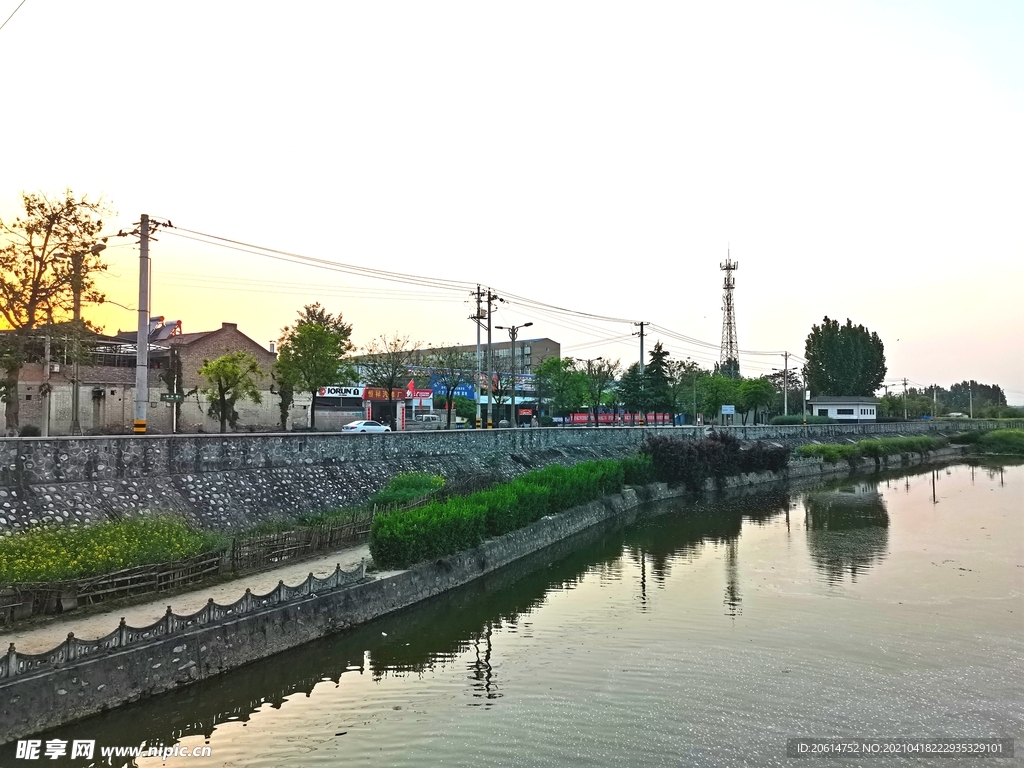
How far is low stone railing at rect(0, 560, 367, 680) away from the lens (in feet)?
40.2

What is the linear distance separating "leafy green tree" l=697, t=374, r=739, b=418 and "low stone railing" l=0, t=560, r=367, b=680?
7790 centimetres

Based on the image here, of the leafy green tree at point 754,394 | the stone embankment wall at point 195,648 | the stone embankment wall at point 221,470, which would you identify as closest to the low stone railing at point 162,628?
the stone embankment wall at point 195,648

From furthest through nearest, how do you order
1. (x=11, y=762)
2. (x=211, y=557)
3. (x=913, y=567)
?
(x=913, y=567)
(x=211, y=557)
(x=11, y=762)

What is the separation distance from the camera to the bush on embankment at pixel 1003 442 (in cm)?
9412

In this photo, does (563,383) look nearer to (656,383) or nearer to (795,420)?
(656,383)

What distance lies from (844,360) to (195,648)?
110 meters

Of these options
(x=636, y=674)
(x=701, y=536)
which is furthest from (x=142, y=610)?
(x=701, y=536)

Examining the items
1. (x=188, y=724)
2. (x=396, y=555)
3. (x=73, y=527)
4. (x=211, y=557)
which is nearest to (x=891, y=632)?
(x=396, y=555)

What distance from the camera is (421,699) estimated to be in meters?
15.8

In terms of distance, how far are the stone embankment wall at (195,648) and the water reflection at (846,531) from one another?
15.3 m

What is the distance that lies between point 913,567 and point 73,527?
3065cm

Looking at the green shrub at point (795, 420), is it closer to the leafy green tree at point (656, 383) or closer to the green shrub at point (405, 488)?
the leafy green tree at point (656, 383)

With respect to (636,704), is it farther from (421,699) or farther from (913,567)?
(913,567)

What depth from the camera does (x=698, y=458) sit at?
53.2 meters
